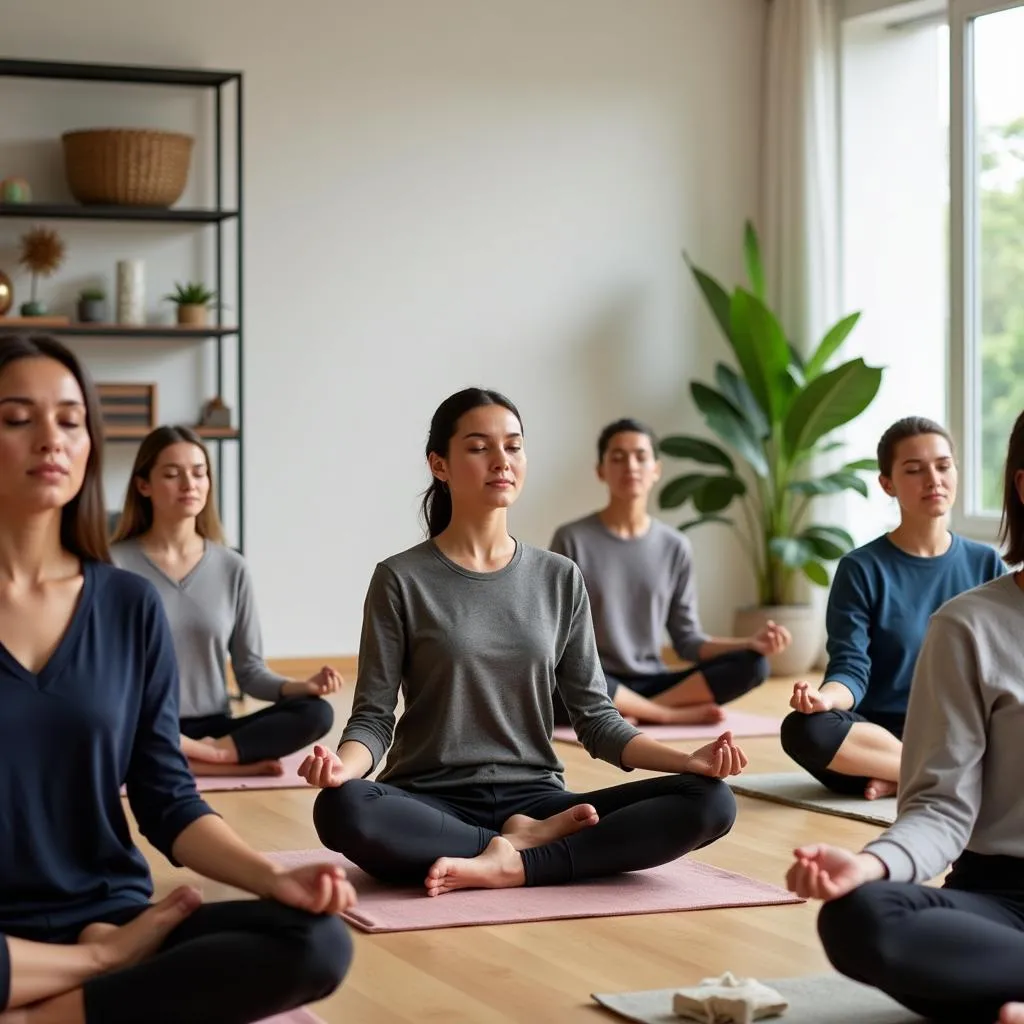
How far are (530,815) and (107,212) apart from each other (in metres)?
3.42

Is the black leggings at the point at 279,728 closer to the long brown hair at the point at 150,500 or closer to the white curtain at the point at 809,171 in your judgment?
the long brown hair at the point at 150,500

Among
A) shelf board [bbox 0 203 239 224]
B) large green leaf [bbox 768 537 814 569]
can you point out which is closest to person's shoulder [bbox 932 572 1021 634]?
large green leaf [bbox 768 537 814 569]

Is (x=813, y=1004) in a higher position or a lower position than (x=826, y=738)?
lower

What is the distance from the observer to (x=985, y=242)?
6105 millimetres

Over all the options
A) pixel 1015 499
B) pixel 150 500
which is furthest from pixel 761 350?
pixel 1015 499

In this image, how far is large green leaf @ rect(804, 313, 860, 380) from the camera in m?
6.25

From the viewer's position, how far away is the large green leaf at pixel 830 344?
6246 mm

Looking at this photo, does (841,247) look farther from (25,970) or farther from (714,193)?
(25,970)

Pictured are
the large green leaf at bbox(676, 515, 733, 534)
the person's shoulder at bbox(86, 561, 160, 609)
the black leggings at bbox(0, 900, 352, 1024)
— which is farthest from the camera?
the large green leaf at bbox(676, 515, 733, 534)

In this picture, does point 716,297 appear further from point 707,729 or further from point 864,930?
point 864,930

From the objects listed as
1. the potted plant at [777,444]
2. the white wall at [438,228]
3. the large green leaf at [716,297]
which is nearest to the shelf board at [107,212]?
the white wall at [438,228]

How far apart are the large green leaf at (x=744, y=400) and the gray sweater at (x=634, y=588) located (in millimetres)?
1423

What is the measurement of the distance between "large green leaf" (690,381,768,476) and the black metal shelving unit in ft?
5.47

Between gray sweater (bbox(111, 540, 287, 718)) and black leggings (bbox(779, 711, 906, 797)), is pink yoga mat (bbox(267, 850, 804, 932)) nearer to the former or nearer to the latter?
black leggings (bbox(779, 711, 906, 797))
